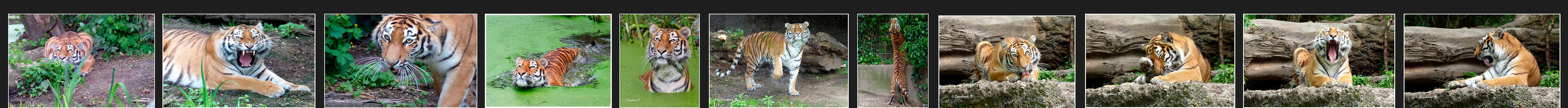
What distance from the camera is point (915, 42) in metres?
8.52

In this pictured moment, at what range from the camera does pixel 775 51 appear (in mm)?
8500

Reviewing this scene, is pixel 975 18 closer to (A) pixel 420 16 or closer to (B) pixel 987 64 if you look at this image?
(B) pixel 987 64

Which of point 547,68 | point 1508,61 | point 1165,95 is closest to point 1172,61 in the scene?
point 1165,95

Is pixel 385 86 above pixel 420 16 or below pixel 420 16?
below

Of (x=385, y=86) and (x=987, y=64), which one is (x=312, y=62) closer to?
(x=385, y=86)

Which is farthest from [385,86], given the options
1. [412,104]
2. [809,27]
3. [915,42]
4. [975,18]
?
[975,18]

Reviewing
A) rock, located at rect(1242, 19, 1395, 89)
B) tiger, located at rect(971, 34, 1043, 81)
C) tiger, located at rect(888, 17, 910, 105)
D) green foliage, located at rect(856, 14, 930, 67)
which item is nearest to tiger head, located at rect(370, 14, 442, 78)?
green foliage, located at rect(856, 14, 930, 67)

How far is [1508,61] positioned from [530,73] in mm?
8491

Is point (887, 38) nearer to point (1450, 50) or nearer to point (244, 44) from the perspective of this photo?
point (1450, 50)

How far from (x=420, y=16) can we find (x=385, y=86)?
73cm

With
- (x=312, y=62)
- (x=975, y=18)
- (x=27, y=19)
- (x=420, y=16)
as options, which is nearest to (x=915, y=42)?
(x=975, y=18)

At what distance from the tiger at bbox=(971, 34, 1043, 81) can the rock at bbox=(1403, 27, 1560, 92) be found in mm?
3279

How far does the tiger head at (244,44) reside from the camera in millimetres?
8305

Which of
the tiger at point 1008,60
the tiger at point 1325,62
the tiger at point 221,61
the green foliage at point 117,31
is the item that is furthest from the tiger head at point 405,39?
the tiger at point 1325,62
